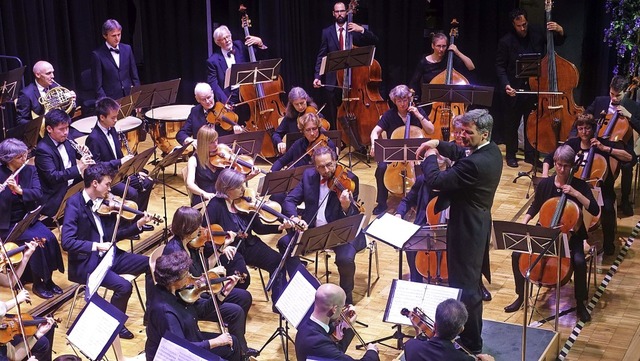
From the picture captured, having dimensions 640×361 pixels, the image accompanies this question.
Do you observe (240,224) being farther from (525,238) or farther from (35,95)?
(35,95)

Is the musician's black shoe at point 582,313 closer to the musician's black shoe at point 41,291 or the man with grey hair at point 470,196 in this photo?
the man with grey hair at point 470,196

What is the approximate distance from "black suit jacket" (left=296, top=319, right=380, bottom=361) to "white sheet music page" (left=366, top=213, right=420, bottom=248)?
108cm

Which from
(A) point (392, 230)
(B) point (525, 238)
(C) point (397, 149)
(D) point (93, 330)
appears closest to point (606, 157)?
(C) point (397, 149)

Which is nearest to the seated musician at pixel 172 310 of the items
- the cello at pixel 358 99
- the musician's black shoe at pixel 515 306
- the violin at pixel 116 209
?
the violin at pixel 116 209

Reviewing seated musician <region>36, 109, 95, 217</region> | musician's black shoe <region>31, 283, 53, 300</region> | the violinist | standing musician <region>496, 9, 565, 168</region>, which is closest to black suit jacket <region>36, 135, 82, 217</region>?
seated musician <region>36, 109, 95, 217</region>

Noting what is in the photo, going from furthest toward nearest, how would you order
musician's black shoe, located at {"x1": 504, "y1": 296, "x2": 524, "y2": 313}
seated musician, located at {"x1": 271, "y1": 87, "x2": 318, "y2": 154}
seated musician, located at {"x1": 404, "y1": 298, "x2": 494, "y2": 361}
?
seated musician, located at {"x1": 271, "y1": 87, "x2": 318, "y2": 154}, musician's black shoe, located at {"x1": 504, "y1": 296, "x2": 524, "y2": 313}, seated musician, located at {"x1": 404, "y1": 298, "x2": 494, "y2": 361}

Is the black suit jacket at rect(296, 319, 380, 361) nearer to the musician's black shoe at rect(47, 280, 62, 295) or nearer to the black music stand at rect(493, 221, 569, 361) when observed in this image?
the black music stand at rect(493, 221, 569, 361)

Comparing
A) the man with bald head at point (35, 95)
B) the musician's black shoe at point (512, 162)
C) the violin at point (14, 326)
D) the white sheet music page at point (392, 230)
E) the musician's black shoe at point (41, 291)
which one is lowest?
the musician's black shoe at point (41, 291)

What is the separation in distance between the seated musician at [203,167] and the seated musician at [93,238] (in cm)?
99

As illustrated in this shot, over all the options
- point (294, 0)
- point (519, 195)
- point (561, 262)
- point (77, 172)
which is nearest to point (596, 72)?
point (519, 195)

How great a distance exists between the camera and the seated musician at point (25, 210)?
6824 millimetres

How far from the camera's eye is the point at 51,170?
7.42 meters

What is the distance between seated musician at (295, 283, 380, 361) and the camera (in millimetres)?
4961

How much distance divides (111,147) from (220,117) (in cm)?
118
